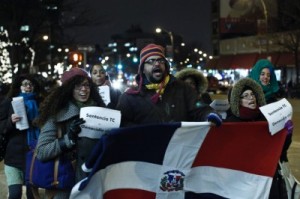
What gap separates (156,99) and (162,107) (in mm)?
90

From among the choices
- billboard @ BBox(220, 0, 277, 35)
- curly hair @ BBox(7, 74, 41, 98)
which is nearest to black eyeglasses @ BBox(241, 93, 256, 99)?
curly hair @ BBox(7, 74, 41, 98)

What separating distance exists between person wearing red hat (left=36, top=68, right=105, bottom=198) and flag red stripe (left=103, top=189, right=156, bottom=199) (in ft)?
0.92

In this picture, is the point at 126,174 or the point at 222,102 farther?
the point at 222,102

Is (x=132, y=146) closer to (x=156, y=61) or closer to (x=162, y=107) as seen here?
(x=162, y=107)

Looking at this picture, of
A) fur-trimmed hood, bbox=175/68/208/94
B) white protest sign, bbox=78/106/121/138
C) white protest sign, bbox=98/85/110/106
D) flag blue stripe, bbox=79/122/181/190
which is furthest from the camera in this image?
fur-trimmed hood, bbox=175/68/208/94

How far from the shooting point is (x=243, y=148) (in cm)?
475

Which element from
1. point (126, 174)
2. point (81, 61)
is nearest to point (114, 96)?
point (126, 174)

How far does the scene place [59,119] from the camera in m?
4.57

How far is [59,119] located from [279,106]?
1926mm

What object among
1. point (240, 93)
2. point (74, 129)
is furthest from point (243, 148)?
point (74, 129)

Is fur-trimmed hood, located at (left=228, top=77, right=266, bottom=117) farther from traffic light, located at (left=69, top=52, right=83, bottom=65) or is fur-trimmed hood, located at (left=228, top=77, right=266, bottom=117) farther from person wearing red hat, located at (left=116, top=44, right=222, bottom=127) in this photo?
traffic light, located at (left=69, top=52, right=83, bottom=65)

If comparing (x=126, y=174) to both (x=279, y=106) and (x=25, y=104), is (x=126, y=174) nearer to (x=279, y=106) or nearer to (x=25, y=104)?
(x=279, y=106)

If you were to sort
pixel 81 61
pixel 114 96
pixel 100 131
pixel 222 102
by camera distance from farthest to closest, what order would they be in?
pixel 81 61 < pixel 222 102 < pixel 114 96 < pixel 100 131

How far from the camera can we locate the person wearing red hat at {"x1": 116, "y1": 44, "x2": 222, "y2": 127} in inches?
181
